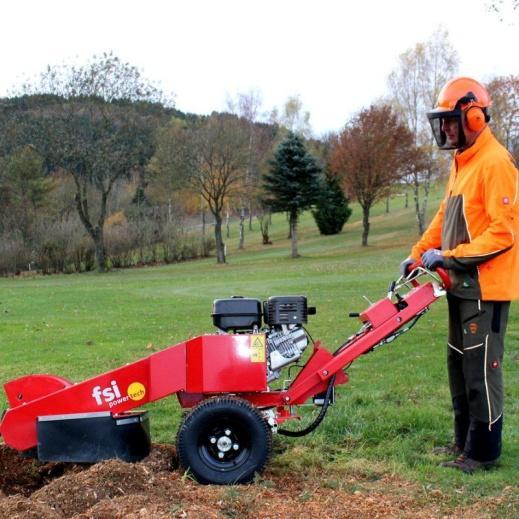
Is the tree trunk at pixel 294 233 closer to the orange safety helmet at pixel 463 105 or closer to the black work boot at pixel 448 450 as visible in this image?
the black work boot at pixel 448 450

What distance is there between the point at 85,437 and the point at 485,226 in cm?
305

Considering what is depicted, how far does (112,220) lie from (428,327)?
4782 centimetres

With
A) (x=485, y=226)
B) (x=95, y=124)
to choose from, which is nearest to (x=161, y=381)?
(x=485, y=226)

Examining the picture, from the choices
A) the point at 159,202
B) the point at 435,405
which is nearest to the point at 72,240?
the point at 159,202

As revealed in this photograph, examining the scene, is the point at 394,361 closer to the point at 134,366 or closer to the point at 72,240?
the point at 134,366

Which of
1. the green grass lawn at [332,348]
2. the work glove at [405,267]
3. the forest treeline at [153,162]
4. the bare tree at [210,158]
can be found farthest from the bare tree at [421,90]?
the work glove at [405,267]

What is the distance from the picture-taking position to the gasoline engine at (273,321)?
185 inches

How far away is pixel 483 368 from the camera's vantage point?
475 centimetres

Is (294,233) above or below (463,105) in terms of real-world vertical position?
below

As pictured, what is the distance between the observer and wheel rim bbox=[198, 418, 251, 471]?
4.51m

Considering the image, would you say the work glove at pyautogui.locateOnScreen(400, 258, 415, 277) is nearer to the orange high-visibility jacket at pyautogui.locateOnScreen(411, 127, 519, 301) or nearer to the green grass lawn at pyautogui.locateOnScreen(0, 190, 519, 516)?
the orange high-visibility jacket at pyautogui.locateOnScreen(411, 127, 519, 301)

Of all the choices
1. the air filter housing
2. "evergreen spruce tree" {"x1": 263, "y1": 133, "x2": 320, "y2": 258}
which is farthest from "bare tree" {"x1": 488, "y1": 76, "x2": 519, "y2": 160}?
the air filter housing

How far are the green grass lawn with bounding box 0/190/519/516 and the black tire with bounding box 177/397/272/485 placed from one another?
0.53 m

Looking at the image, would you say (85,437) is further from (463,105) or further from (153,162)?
(153,162)
